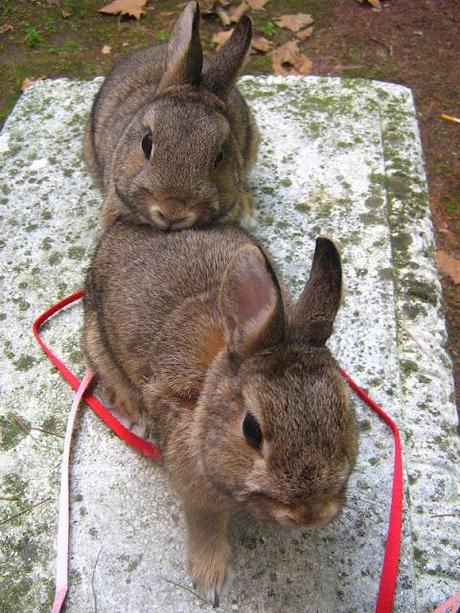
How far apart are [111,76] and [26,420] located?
108 inches

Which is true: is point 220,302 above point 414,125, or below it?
above

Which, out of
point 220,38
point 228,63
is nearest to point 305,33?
point 220,38

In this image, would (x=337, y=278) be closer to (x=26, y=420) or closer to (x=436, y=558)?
(x=436, y=558)

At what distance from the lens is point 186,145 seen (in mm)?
3477

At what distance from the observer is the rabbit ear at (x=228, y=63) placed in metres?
3.90

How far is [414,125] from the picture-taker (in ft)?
16.3

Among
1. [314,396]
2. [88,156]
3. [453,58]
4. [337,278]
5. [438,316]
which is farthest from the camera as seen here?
[453,58]

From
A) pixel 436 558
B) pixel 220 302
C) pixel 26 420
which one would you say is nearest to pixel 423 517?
pixel 436 558

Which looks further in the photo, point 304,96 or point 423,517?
point 304,96

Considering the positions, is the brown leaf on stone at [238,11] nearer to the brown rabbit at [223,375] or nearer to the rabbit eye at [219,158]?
the rabbit eye at [219,158]

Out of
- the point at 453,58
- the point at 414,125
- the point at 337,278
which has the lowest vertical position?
the point at 453,58

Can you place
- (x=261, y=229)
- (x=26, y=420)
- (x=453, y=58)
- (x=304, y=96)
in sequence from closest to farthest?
(x=26, y=420), (x=261, y=229), (x=304, y=96), (x=453, y=58)

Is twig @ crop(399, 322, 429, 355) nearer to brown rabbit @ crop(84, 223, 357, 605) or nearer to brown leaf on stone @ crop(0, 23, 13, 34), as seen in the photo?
brown rabbit @ crop(84, 223, 357, 605)

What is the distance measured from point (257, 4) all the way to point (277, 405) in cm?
663
